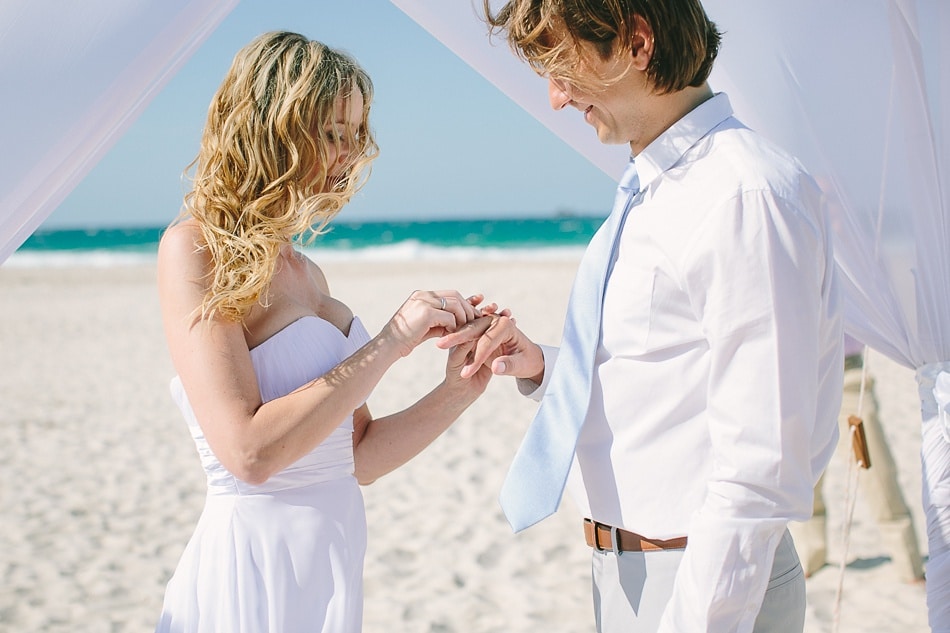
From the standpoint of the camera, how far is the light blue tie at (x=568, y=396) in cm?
175

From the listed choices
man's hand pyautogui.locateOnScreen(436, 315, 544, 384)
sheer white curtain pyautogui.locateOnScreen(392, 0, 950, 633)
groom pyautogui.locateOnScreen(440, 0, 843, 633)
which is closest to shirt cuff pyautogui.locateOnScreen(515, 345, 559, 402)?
man's hand pyautogui.locateOnScreen(436, 315, 544, 384)

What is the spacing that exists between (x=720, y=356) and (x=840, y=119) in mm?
1111

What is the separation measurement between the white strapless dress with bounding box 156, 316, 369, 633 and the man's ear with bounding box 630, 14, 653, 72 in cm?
101

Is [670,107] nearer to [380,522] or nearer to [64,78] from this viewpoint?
[64,78]

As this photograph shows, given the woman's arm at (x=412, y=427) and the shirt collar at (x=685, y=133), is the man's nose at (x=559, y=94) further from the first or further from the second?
the woman's arm at (x=412, y=427)

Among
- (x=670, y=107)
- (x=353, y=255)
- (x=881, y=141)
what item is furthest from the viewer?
(x=353, y=255)

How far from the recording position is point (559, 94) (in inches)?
68.9

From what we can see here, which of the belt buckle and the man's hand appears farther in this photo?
the man's hand

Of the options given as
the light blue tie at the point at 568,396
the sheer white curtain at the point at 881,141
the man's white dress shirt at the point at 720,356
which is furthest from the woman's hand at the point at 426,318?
the sheer white curtain at the point at 881,141

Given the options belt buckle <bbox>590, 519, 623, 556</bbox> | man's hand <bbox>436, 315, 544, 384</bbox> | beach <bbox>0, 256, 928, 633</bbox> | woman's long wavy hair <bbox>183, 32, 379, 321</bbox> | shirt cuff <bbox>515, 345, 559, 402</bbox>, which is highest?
woman's long wavy hair <bbox>183, 32, 379, 321</bbox>

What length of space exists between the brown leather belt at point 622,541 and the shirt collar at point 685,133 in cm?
71

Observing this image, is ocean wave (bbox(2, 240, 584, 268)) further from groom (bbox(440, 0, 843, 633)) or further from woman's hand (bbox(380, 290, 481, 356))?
groom (bbox(440, 0, 843, 633))

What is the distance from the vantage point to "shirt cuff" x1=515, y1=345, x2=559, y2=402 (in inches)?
90.2

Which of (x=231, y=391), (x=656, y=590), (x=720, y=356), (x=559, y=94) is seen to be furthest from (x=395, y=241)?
(x=720, y=356)
